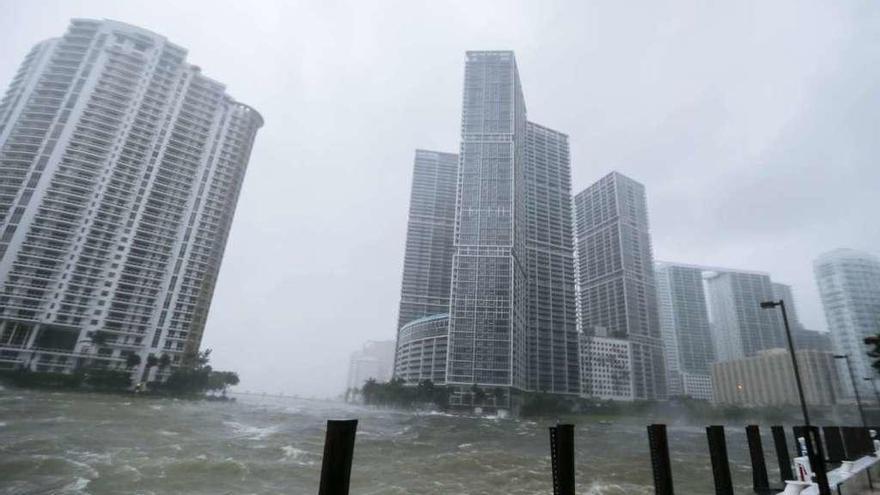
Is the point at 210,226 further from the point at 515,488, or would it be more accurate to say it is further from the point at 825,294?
the point at 825,294

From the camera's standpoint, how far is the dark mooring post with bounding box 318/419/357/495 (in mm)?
8328

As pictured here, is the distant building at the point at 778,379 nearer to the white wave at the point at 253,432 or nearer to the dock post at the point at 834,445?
the dock post at the point at 834,445

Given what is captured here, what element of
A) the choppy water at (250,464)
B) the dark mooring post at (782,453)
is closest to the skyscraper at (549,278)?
the choppy water at (250,464)

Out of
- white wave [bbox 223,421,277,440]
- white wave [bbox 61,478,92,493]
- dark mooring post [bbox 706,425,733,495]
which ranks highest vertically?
dark mooring post [bbox 706,425,733,495]

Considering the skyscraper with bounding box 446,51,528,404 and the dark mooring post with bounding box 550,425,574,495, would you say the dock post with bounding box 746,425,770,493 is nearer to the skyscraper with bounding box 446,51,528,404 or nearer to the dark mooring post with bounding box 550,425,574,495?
the dark mooring post with bounding box 550,425,574,495

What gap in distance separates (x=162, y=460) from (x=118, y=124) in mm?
127573

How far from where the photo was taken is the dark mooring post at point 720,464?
1593 centimetres

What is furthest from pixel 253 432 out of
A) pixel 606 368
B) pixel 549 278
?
pixel 606 368

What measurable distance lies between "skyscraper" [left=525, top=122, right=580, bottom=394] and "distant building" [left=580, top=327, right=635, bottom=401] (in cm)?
1024

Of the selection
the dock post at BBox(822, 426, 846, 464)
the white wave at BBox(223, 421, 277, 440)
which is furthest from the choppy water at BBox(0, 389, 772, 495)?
the dock post at BBox(822, 426, 846, 464)

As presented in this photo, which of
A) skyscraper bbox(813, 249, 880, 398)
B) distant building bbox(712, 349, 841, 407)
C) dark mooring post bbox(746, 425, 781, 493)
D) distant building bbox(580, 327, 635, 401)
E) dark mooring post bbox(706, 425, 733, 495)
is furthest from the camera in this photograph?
distant building bbox(580, 327, 635, 401)

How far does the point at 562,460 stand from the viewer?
39.2 feet

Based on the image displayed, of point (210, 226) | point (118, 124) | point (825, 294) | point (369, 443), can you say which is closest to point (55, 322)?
point (210, 226)

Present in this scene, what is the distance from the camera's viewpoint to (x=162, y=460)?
3022 centimetres
